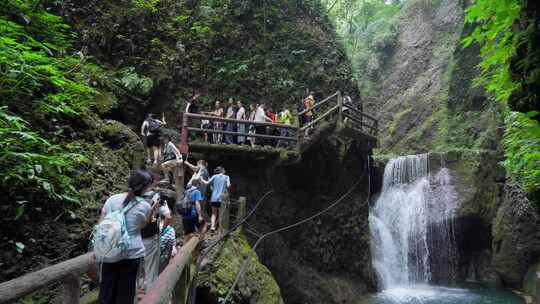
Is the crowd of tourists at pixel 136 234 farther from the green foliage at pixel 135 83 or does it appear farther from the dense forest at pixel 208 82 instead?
the green foliage at pixel 135 83

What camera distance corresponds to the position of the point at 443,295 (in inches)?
521

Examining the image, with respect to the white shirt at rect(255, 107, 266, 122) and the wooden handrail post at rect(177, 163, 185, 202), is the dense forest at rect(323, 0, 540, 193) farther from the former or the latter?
the wooden handrail post at rect(177, 163, 185, 202)

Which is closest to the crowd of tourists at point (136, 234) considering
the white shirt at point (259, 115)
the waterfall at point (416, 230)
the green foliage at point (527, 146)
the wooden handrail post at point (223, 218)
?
the wooden handrail post at point (223, 218)

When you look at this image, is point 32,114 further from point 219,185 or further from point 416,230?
point 416,230

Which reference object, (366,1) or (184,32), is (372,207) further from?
(366,1)

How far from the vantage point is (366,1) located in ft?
119

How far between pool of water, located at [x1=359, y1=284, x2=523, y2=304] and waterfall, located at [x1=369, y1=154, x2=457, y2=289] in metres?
0.81

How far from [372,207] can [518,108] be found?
14.7 metres

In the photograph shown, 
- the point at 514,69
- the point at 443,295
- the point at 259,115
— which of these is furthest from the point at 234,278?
the point at 443,295

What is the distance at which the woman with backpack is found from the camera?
2.94 m

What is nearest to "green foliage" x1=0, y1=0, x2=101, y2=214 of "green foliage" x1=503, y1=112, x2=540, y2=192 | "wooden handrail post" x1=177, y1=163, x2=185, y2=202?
"wooden handrail post" x1=177, y1=163, x2=185, y2=202

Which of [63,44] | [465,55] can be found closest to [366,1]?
[465,55]

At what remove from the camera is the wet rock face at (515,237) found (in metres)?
14.1

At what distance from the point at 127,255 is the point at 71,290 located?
0.45 meters
